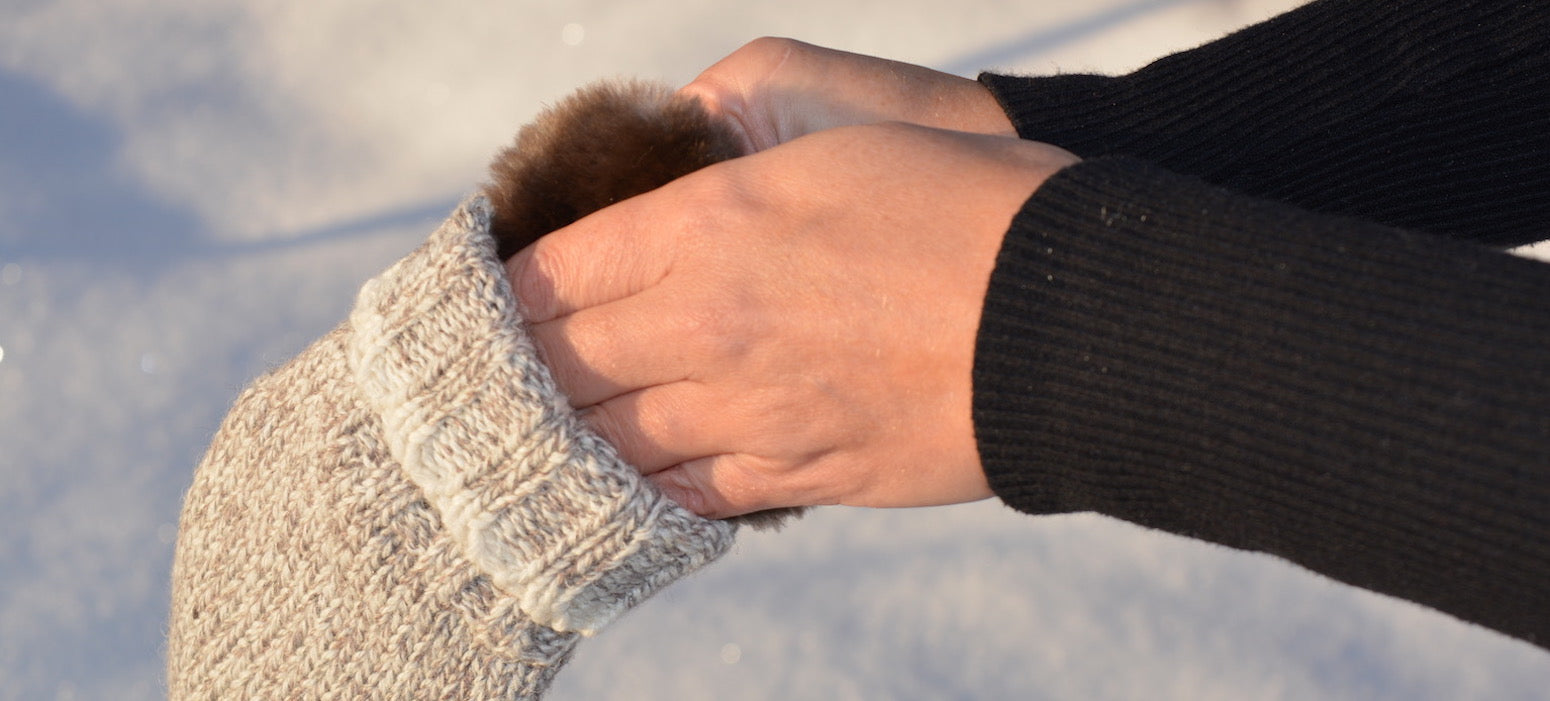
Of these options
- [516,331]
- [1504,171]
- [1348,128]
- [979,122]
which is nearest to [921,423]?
[516,331]

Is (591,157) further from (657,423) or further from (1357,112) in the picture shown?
(1357,112)

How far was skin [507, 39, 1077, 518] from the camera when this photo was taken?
2.07ft

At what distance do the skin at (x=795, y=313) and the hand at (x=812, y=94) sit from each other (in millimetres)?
225

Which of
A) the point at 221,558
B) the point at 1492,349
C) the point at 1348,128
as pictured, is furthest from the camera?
the point at 1348,128

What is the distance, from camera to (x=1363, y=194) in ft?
3.17

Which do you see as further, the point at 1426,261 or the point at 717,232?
the point at 717,232

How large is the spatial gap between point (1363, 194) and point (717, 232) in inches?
24.6

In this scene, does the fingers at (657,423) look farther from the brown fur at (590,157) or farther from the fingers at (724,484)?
the brown fur at (590,157)

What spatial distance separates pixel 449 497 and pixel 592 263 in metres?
0.17

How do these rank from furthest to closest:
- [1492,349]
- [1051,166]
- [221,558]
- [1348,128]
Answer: [1348,128] < [221,558] < [1051,166] < [1492,349]

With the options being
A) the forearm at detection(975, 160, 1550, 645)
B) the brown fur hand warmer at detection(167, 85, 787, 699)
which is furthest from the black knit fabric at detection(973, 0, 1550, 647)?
the brown fur hand warmer at detection(167, 85, 787, 699)

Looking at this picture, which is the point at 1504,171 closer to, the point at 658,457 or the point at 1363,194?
the point at 1363,194

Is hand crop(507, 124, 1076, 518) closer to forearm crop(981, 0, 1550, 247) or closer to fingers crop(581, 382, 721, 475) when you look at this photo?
fingers crop(581, 382, 721, 475)

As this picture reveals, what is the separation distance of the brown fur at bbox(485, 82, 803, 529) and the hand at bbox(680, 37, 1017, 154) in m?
0.16
